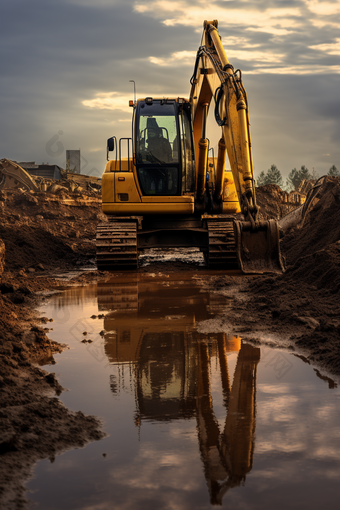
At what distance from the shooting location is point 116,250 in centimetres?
1232

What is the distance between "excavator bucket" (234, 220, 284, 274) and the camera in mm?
10453

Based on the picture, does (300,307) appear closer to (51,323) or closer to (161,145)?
(51,323)

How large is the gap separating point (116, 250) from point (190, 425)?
889cm

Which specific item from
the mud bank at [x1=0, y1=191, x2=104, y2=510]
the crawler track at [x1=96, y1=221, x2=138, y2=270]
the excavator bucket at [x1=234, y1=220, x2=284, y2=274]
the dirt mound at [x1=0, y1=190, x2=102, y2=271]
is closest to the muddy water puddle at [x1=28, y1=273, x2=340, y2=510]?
the mud bank at [x1=0, y1=191, x2=104, y2=510]

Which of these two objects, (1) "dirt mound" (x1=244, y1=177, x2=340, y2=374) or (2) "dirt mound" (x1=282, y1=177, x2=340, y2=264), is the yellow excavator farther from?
(1) "dirt mound" (x1=244, y1=177, x2=340, y2=374)

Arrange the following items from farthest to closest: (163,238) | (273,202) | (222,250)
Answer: (273,202)
(163,238)
(222,250)

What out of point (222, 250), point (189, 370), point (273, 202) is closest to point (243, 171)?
point (222, 250)

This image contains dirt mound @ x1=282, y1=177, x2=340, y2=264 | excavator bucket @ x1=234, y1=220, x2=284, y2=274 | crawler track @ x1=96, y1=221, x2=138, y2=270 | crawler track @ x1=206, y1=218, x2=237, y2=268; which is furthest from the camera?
dirt mound @ x1=282, y1=177, x2=340, y2=264

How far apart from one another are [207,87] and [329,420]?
10.5 meters

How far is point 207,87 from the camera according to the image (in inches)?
504

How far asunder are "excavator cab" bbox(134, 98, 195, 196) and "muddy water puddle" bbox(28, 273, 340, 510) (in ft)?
21.5

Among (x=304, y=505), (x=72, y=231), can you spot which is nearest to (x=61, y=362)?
(x=304, y=505)

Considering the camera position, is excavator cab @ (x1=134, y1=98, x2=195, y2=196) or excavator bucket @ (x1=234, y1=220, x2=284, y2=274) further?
excavator cab @ (x1=134, y1=98, x2=195, y2=196)

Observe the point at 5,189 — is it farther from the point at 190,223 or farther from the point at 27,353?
the point at 27,353
